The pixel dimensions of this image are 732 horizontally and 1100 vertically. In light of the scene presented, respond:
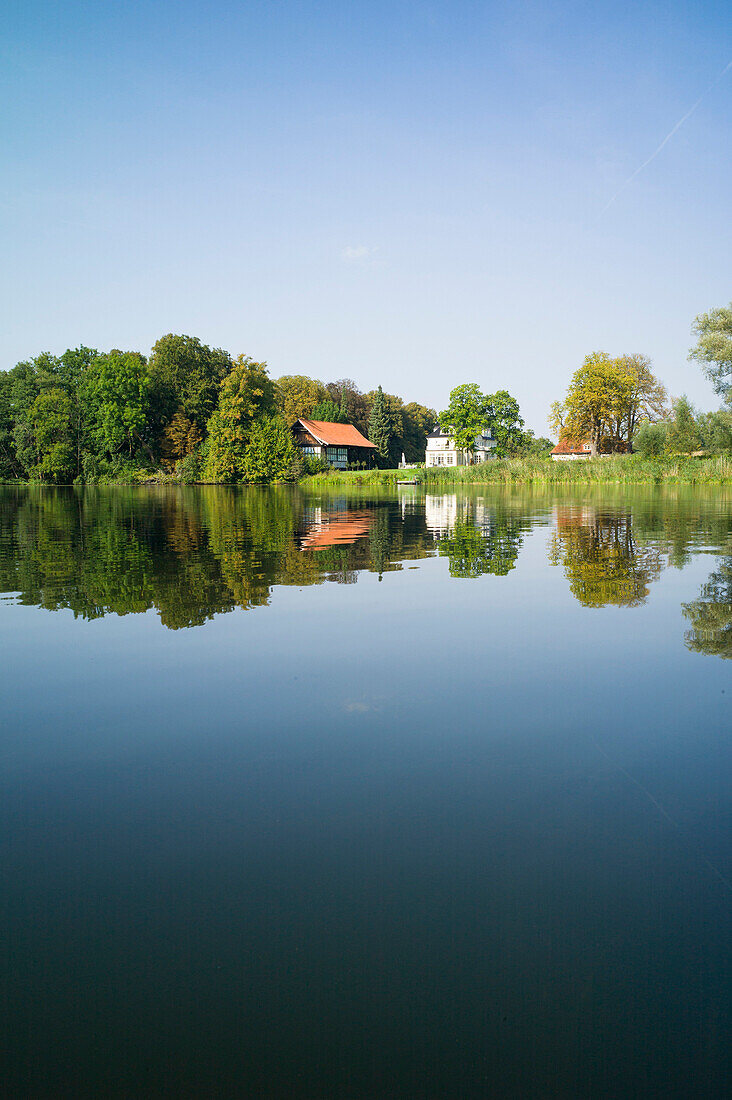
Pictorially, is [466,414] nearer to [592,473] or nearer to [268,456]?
[268,456]

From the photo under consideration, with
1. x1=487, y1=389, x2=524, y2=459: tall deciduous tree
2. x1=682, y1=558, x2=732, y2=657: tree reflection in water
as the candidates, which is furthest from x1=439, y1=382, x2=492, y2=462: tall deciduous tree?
x1=682, y1=558, x2=732, y2=657: tree reflection in water

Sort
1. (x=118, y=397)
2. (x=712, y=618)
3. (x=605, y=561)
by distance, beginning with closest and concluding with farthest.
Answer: (x=712, y=618)
(x=605, y=561)
(x=118, y=397)

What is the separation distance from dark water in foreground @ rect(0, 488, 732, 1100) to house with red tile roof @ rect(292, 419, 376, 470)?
3191 inches

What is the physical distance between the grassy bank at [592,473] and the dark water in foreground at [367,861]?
46165 mm

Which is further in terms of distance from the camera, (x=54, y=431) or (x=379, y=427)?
(x=379, y=427)

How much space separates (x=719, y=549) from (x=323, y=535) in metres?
9.40

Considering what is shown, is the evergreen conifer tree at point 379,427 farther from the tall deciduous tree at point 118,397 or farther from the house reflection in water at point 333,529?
the house reflection in water at point 333,529

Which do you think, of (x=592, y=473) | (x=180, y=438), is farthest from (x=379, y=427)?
(x=592, y=473)

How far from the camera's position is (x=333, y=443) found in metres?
90.9

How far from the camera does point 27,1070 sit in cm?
204

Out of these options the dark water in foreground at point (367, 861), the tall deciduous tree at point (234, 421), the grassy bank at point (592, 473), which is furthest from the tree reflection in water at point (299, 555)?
the tall deciduous tree at point (234, 421)

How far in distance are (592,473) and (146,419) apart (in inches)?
2001

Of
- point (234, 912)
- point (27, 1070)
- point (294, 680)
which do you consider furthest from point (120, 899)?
point (294, 680)

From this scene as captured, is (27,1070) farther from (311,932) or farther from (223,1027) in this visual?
(311,932)
